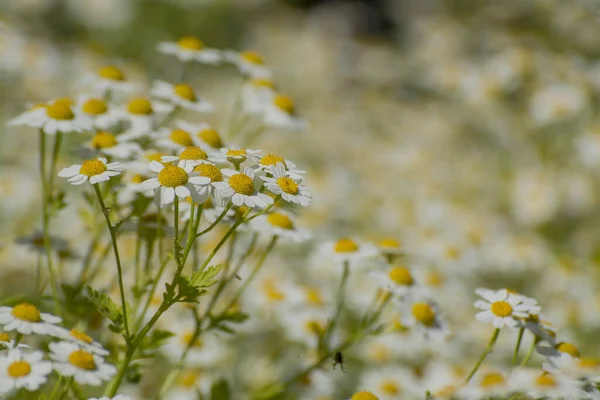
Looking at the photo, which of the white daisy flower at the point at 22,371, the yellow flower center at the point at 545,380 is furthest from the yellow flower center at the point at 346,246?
the white daisy flower at the point at 22,371

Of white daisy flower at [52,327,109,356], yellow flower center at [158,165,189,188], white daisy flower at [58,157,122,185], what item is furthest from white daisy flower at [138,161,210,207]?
white daisy flower at [52,327,109,356]

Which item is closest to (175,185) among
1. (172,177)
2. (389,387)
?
(172,177)

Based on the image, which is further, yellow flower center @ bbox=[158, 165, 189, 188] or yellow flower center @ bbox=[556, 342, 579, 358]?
yellow flower center @ bbox=[556, 342, 579, 358]

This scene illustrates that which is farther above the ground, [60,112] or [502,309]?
[60,112]

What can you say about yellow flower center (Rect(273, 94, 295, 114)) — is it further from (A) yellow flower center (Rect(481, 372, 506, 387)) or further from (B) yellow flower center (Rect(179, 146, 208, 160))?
(A) yellow flower center (Rect(481, 372, 506, 387))

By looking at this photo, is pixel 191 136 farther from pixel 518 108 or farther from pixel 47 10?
pixel 47 10

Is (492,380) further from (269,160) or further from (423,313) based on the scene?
(269,160)

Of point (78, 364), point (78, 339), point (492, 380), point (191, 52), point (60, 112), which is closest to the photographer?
point (78, 364)
